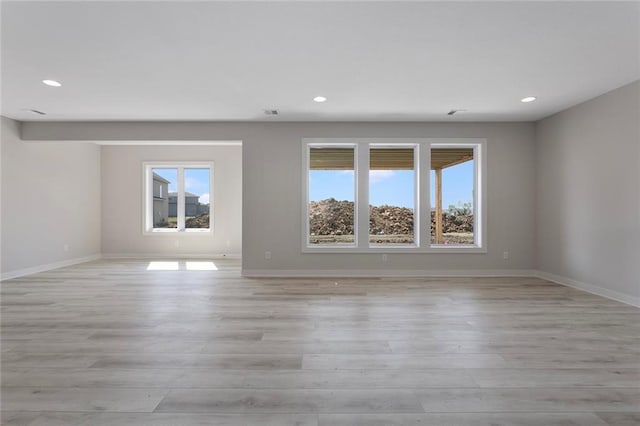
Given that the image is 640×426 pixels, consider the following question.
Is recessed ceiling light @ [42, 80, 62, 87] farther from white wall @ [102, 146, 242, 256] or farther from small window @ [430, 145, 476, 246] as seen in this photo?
small window @ [430, 145, 476, 246]

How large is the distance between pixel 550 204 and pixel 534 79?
2425 millimetres

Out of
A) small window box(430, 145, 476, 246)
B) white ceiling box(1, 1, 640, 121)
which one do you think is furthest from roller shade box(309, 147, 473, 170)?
white ceiling box(1, 1, 640, 121)

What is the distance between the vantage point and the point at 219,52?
291cm

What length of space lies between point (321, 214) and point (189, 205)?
3.87m

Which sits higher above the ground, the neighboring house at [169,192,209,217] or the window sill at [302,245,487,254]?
the neighboring house at [169,192,209,217]

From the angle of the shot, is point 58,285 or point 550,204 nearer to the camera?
point 58,285

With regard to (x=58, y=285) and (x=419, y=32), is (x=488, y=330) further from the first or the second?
(x=58, y=285)

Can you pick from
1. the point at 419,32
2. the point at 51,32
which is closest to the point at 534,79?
the point at 419,32

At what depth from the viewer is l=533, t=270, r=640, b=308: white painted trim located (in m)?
3.74

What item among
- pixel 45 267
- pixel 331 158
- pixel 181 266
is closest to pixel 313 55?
pixel 331 158

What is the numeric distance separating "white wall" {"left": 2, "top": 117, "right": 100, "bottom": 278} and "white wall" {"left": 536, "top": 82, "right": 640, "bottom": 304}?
8.74 m

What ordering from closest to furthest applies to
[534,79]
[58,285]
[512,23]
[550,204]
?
[512,23]
[534,79]
[58,285]
[550,204]

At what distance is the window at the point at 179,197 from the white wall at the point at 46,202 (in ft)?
3.86

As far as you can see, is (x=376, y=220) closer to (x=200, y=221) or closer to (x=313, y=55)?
(x=313, y=55)
